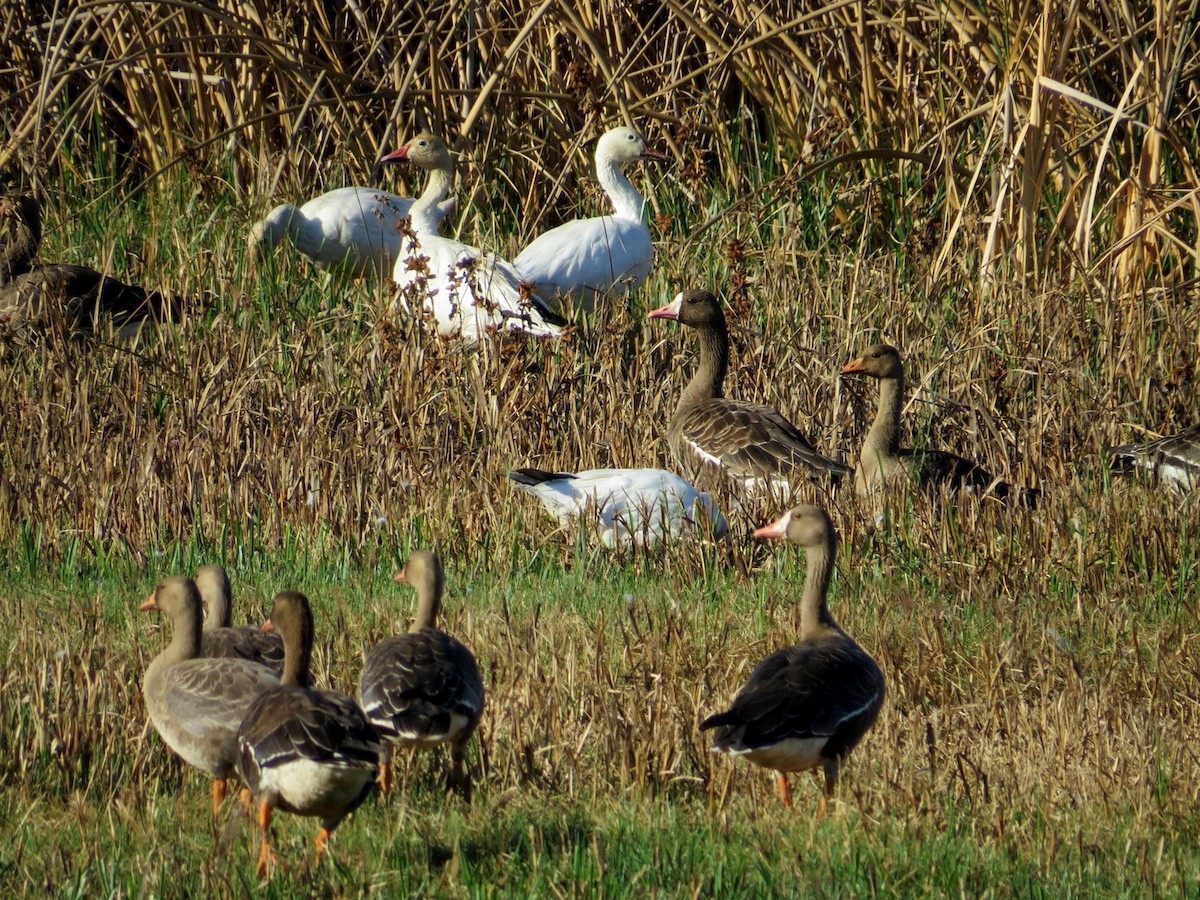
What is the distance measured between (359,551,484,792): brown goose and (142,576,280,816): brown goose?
0.27 m

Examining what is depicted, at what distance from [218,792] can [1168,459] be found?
454 centimetres

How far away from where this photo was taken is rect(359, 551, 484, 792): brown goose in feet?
12.9

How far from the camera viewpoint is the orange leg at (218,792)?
3.99m

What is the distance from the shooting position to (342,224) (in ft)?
33.2

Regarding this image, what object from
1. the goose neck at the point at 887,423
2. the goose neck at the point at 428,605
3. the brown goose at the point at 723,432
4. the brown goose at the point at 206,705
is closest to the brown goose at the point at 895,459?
the goose neck at the point at 887,423

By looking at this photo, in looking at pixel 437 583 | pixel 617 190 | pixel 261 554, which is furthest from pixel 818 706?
pixel 617 190

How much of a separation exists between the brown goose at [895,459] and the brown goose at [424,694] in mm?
3012

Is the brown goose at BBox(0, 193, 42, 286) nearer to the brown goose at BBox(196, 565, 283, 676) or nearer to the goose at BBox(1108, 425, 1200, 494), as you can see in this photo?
the brown goose at BBox(196, 565, 283, 676)

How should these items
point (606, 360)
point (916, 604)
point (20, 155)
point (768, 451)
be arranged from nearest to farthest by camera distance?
point (916, 604) < point (768, 451) < point (606, 360) < point (20, 155)

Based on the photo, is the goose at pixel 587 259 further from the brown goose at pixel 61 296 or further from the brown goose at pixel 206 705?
the brown goose at pixel 206 705

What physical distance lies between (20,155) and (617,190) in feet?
12.0

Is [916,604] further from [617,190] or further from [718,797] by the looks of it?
[617,190]

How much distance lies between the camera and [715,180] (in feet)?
37.1

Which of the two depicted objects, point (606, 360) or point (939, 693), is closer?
point (939, 693)
